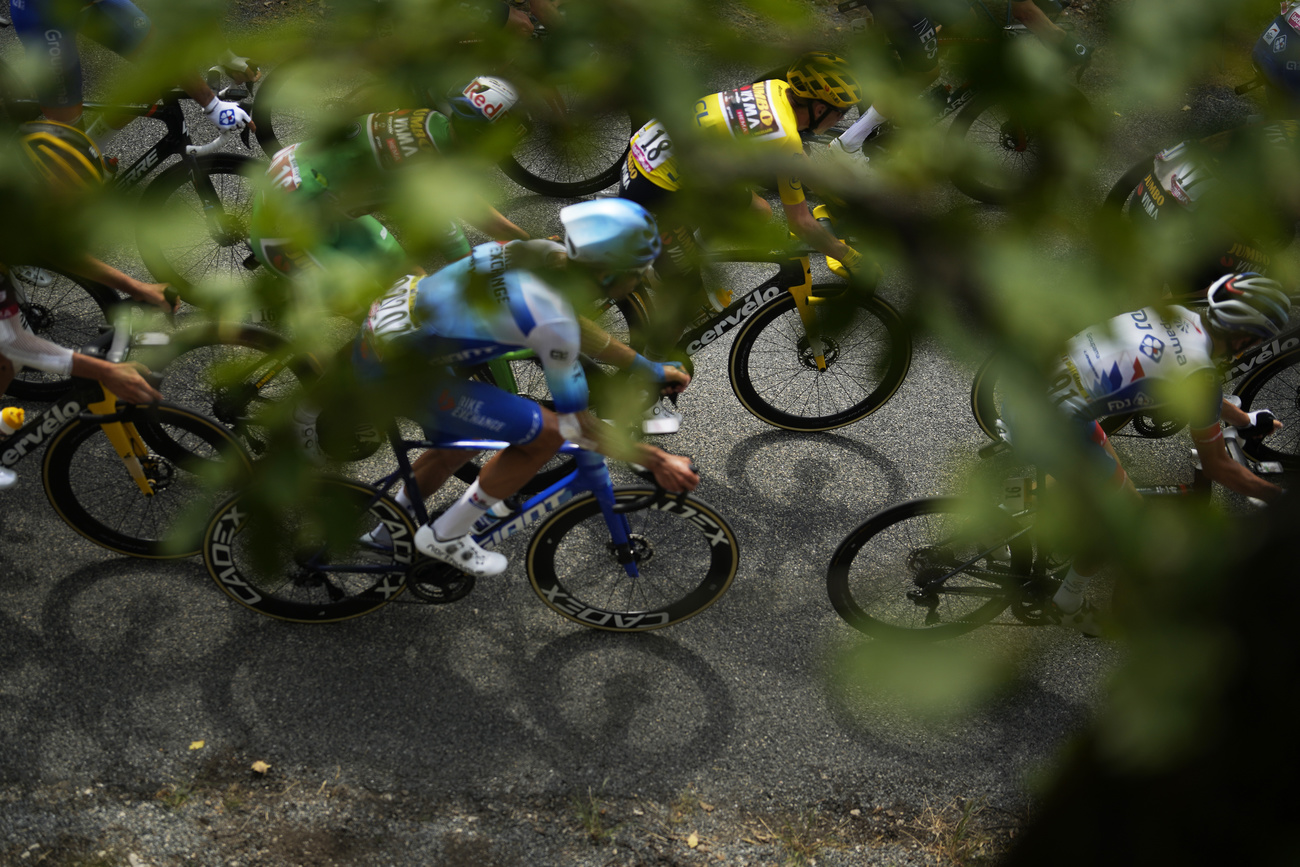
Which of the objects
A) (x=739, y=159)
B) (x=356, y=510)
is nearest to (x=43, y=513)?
(x=356, y=510)

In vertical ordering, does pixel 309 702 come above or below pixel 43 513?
below

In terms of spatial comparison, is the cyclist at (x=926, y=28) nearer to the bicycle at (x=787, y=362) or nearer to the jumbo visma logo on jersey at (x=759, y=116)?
the jumbo visma logo on jersey at (x=759, y=116)

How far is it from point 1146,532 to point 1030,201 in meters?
0.45

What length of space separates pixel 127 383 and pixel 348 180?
288 cm

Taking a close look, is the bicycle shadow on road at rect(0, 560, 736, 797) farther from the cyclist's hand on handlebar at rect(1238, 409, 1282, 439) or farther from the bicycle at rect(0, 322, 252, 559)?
the cyclist's hand on handlebar at rect(1238, 409, 1282, 439)

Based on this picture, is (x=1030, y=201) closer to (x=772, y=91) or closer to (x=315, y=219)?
(x=315, y=219)

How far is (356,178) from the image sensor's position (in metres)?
1.17

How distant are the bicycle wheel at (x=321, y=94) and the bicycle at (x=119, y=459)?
2678 millimetres

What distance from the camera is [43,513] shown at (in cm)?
456

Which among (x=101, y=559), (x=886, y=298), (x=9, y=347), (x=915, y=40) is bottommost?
(x=101, y=559)

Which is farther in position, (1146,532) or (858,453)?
(858,453)

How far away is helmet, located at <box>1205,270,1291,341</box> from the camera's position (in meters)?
3.53

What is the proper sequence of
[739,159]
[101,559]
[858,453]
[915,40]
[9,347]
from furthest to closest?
[858,453] → [101,559] → [9,347] → [915,40] → [739,159]

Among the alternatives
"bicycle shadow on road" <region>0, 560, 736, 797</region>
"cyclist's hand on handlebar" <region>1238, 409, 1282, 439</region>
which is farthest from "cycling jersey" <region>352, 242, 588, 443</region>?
"cyclist's hand on handlebar" <region>1238, 409, 1282, 439</region>
